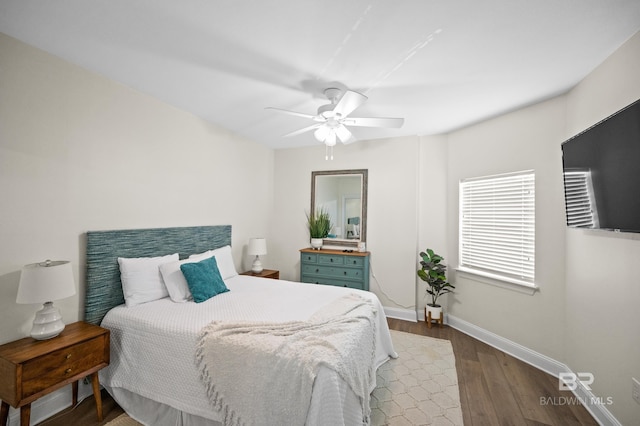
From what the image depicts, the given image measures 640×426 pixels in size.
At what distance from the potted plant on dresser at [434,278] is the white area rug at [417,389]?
54 centimetres

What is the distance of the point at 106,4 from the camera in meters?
1.55

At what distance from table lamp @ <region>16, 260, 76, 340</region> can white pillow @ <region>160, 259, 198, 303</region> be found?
2.35 ft

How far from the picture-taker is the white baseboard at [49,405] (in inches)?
72.0

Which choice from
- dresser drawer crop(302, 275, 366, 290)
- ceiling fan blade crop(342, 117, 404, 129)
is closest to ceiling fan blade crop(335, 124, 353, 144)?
ceiling fan blade crop(342, 117, 404, 129)

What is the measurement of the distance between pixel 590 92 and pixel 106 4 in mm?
3446

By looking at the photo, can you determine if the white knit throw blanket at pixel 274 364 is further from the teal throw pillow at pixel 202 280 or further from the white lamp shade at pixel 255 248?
the white lamp shade at pixel 255 248

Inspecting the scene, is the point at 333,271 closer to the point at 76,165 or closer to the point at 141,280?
the point at 141,280

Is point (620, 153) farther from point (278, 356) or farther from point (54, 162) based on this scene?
point (54, 162)

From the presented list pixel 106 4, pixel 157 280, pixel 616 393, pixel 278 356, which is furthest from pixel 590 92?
pixel 157 280

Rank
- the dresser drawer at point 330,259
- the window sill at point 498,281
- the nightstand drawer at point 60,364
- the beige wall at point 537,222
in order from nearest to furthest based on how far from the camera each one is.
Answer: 1. the nightstand drawer at point 60,364
2. the beige wall at point 537,222
3. the window sill at point 498,281
4. the dresser drawer at point 330,259

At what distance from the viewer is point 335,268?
407cm

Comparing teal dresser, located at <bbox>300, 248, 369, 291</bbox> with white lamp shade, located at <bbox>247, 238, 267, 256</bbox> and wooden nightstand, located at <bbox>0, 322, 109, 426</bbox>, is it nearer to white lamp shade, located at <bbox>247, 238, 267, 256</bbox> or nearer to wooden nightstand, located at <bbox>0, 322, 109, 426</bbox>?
white lamp shade, located at <bbox>247, 238, 267, 256</bbox>

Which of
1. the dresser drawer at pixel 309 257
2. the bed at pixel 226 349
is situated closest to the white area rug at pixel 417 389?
the bed at pixel 226 349

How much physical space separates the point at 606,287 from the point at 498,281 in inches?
45.9
